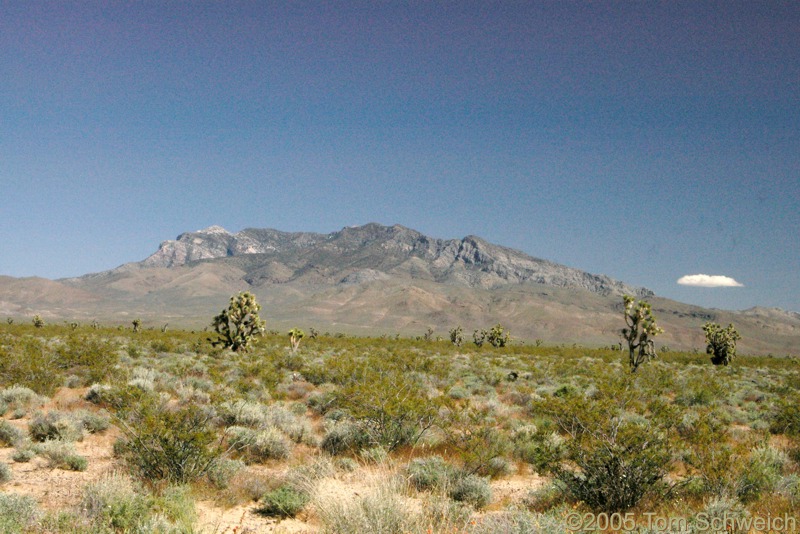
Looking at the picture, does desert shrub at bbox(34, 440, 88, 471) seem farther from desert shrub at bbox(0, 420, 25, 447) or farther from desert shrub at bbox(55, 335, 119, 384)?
desert shrub at bbox(55, 335, 119, 384)

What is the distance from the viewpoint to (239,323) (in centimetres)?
3997

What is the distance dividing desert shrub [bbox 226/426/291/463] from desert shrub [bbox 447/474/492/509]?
4.37 meters

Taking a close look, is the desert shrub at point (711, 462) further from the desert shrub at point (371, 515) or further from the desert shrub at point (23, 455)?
the desert shrub at point (23, 455)

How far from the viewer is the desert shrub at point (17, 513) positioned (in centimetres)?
589

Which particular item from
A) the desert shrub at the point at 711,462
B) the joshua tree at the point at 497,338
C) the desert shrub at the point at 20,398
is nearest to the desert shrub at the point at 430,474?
the desert shrub at the point at 711,462

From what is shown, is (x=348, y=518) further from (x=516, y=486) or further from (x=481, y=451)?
(x=516, y=486)

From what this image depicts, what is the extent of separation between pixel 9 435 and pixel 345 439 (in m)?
7.72

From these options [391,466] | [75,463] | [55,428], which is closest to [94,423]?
[55,428]

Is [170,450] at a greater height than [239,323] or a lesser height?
lesser

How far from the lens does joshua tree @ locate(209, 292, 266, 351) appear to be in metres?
38.9

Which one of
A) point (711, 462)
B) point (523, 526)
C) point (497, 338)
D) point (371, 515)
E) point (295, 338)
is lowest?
point (497, 338)

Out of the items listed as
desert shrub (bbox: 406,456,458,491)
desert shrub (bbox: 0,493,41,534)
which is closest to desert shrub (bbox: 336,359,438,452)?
desert shrub (bbox: 406,456,458,491)

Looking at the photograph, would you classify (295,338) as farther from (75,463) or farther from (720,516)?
(720,516)

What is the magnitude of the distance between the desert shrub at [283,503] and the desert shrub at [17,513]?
3.04m
